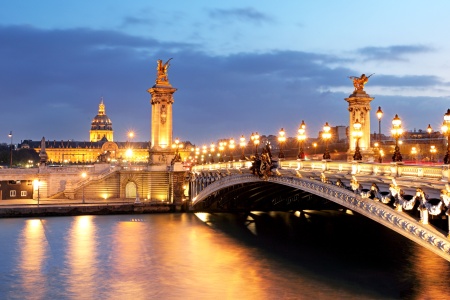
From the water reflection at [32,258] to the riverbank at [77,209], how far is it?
4234 mm

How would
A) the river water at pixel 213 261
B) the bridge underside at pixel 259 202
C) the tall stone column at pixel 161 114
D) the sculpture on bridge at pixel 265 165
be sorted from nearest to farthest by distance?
the river water at pixel 213 261
the sculpture on bridge at pixel 265 165
the bridge underside at pixel 259 202
the tall stone column at pixel 161 114

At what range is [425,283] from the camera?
1048 inches

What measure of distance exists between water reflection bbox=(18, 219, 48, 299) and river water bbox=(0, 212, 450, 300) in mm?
49

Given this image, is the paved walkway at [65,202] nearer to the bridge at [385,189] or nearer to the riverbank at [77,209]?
the riverbank at [77,209]

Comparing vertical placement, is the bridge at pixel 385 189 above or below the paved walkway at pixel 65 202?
above

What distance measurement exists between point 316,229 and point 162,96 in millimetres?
28239

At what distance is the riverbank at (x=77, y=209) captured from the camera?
171 ft

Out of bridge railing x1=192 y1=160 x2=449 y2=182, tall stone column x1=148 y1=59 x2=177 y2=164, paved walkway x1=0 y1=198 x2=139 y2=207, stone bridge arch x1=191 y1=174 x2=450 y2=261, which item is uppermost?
tall stone column x1=148 y1=59 x2=177 y2=164

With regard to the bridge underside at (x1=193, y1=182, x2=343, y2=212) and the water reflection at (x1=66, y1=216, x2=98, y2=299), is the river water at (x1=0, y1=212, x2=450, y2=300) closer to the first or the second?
the water reflection at (x1=66, y1=216, x2=98, y2=299)

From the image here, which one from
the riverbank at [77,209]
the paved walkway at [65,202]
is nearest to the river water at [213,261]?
the riverbank at [77,209]

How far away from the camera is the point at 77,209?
5331cm

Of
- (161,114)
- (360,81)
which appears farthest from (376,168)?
(161,114)

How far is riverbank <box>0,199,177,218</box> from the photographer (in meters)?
52.2

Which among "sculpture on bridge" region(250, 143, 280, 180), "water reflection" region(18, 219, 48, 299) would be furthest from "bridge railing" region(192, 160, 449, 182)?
"water reflection" region(18, 219, 48, 299)
